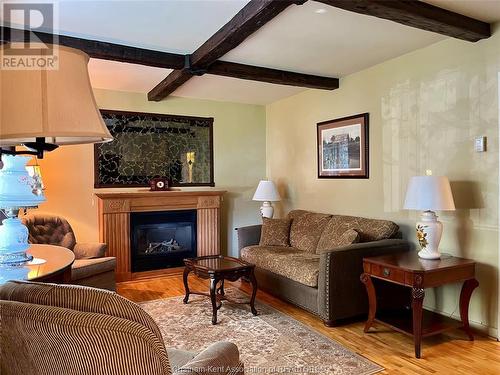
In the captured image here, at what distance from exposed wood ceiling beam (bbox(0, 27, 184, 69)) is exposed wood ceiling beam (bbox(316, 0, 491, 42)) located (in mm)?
1784

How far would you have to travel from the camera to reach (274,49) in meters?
3.51

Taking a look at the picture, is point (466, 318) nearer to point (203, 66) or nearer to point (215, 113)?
point (203, 66)

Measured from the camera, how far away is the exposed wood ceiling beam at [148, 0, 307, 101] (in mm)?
2498

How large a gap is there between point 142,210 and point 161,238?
55 cm

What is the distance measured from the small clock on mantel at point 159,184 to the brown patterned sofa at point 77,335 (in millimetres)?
4050

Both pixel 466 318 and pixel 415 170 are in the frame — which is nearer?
pixel 466 318

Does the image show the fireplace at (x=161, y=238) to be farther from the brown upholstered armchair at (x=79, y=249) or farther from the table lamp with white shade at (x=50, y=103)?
the table lamp with white shade at (x=50, y=103)

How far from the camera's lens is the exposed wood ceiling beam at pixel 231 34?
98.3 inches

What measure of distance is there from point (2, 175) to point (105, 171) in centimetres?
293

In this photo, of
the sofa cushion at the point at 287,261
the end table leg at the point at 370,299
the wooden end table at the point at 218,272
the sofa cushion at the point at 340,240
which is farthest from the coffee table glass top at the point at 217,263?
the end table leg at the point at 370,299

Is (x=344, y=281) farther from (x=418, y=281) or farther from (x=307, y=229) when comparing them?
(x=307, y=229)

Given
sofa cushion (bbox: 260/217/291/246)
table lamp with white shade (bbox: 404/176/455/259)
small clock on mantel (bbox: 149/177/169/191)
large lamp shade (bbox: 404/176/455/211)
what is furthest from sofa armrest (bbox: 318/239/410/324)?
small clock on mantel (bbox: 149/177/169/191)

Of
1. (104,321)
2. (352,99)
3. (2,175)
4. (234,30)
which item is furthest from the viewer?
(352,99)

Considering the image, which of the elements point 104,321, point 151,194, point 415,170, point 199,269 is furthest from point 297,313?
point 104,321
